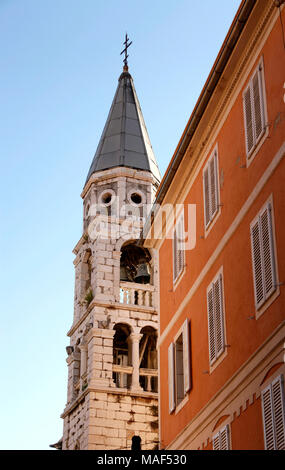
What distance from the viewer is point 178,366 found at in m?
17.2

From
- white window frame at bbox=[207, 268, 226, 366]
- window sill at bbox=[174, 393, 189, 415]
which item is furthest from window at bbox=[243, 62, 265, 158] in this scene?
window sill at bbox=[174, 393, 189, 415]

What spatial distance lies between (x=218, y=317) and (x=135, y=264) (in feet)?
62.7

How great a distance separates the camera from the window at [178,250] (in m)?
17.8

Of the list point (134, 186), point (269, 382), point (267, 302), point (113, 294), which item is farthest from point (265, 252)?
point (134, 186)

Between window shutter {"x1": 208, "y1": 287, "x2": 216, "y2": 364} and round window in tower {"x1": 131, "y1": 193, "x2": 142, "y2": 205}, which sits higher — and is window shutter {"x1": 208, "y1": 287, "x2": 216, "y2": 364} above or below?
below

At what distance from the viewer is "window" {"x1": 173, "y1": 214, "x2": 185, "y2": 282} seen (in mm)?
17797

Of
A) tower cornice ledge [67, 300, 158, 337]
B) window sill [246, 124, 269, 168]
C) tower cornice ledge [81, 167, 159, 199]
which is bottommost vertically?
window sill [246, 124, 269, 168]

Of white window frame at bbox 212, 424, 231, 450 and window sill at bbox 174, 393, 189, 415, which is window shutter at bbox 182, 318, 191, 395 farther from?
white window frame at bbox 212, 424, 231, 450

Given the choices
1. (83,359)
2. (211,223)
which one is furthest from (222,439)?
(83,359)

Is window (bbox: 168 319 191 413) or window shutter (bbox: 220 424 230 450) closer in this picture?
window shutter (bbox: 220 424 230 450)

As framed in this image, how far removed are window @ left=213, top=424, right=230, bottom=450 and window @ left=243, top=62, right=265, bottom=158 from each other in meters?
4.35

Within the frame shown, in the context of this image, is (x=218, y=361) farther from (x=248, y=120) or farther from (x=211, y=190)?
(x=248, y=120)
